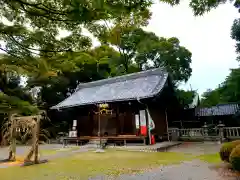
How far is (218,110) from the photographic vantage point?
763 inches

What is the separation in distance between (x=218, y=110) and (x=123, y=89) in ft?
28.7

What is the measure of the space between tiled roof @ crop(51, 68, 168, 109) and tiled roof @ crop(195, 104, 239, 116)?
5.79 meters

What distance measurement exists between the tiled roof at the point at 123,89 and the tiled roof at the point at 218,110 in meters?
5.79

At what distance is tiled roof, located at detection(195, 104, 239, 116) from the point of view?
1855cm

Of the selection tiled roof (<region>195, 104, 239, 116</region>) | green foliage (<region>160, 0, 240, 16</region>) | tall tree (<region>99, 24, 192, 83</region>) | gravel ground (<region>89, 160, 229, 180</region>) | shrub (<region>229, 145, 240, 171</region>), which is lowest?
gravel ground (<region>89, 160, 229, 180</region>)

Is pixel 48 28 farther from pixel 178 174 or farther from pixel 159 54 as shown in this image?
pixel 159 54

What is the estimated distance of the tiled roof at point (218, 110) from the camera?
60.8ft

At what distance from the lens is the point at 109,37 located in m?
2.93

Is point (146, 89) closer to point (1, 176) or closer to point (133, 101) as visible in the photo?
point (133, 101)

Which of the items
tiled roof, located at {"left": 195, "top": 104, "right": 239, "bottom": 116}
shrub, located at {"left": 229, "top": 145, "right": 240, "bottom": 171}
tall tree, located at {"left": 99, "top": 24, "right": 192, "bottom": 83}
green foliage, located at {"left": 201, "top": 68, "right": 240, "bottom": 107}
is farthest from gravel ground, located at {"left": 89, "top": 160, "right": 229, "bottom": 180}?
tall tree, located at {"left": 99, "top": 24, "right": 192, "bottom": 83}

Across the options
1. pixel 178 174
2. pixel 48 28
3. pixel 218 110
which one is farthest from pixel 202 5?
pixel 218 110

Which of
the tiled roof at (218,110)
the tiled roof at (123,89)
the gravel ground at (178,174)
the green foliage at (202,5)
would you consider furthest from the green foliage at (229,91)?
the green foliage at (202,5)

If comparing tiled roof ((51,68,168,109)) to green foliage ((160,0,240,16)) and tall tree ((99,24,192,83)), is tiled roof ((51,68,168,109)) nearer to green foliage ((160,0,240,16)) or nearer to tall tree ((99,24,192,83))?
tall tree ((99,24,192,83))

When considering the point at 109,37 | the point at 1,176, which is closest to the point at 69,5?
the point at 109,37
